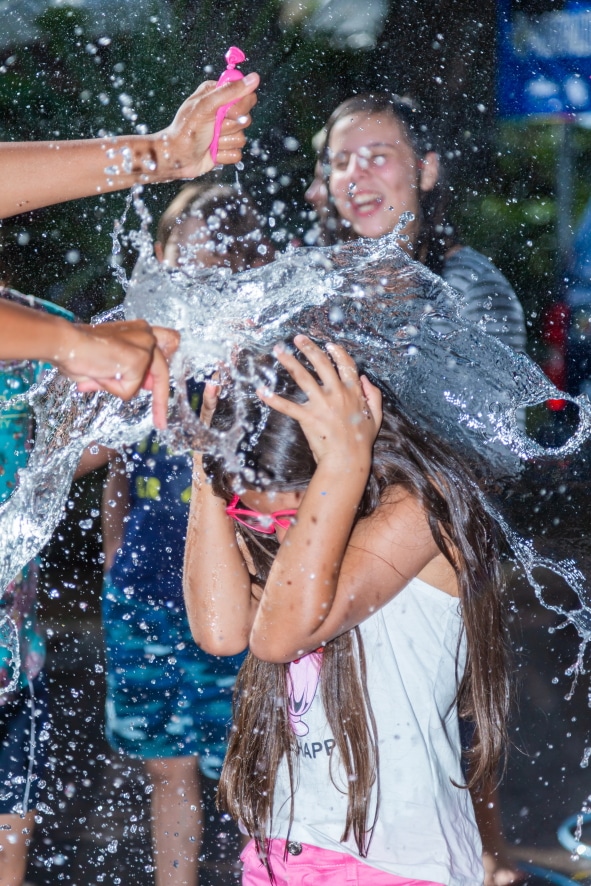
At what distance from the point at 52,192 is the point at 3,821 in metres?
1.08

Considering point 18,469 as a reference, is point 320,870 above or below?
below

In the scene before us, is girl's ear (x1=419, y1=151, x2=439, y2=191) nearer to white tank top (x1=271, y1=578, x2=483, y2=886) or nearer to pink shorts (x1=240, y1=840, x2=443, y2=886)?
white tank top (x1=271, y1=578, x2=483, y2=886)

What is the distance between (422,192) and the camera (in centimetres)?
185

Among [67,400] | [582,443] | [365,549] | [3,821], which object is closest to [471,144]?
[582,443]

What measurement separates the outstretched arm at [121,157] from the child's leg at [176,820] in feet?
3.65

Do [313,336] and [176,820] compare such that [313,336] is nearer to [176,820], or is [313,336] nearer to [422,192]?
[422,192]

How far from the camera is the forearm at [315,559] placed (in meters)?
1.04

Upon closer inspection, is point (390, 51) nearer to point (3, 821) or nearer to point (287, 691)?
point (287, 691)

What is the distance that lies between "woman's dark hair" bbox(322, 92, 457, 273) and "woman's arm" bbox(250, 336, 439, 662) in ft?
2.50

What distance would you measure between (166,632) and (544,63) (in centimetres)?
154

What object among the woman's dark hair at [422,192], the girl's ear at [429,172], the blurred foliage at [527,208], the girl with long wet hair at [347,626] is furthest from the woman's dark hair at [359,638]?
the blurred foliage at [527,208]

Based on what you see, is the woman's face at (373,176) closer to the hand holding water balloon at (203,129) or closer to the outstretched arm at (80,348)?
the hand holding water balloon at (203,129)

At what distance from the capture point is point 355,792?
1126 mm

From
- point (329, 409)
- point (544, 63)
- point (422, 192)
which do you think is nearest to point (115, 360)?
point (329, 409)
